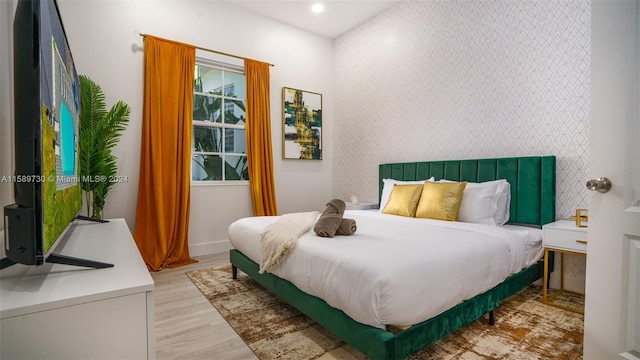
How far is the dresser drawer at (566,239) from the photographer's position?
2.09m

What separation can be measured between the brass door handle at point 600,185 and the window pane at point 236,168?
3.75 m

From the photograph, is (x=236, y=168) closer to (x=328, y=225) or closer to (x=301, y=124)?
(x=301, y=124)

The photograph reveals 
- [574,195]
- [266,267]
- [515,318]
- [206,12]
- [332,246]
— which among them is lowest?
[515,318]

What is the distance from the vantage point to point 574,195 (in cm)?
253

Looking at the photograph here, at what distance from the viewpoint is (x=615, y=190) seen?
1165mm

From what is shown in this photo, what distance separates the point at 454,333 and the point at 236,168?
3.32 metres

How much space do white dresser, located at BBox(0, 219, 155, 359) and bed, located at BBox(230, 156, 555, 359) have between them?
889mm

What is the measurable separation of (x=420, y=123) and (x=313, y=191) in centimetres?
199

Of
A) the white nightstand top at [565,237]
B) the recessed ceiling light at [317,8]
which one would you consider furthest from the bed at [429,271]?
the recessed ceiling light at [317,8]

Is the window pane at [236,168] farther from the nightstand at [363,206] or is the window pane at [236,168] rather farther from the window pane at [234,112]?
the nightstand at [363,206]

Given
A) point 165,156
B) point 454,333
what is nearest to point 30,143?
point 454,333

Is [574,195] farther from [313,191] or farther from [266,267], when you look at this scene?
[313,191]

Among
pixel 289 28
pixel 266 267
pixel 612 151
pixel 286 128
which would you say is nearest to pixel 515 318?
pixel 612 151

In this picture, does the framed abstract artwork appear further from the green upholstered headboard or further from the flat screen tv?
the flat screen tv
